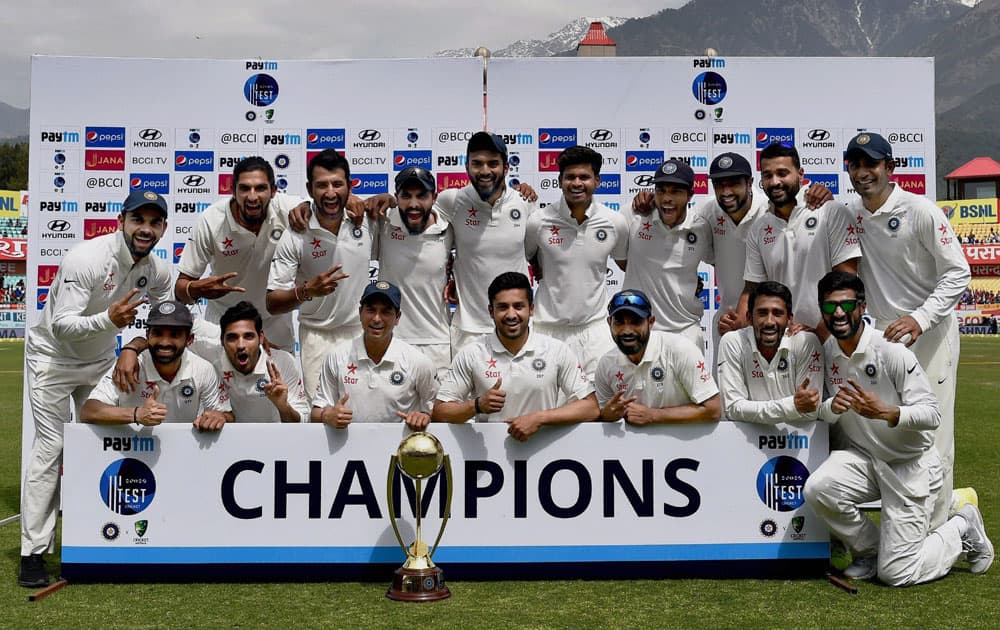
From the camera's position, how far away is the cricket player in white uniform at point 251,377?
17.7 feet

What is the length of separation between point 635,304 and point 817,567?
172 centimetres

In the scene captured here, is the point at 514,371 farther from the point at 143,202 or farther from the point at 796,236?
the point at 143,202

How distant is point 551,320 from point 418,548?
6.98 feet

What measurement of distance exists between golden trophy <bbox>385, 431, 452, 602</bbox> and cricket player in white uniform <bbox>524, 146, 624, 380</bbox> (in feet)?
6.05

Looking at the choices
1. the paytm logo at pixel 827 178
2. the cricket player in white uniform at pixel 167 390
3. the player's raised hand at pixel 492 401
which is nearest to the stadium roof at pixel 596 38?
the paytm logo at pixel 827 178

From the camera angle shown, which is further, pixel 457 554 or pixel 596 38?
pixel 596 38

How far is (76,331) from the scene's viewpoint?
5.39 m

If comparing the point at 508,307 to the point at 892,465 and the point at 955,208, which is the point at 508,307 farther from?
the point at 955,208

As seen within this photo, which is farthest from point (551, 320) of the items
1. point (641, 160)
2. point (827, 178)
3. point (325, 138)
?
point (827, 178)

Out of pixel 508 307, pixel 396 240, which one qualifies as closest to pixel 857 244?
pixel 508 307

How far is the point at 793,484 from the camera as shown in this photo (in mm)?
5230

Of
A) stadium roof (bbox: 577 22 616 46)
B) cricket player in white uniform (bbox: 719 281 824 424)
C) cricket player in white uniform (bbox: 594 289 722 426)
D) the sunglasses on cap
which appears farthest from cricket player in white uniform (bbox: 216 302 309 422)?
stadium roof (bbox: 577 22 616 46)

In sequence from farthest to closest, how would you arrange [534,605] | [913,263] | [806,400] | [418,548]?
[913,263], [806,400], [418,548], [534,605]

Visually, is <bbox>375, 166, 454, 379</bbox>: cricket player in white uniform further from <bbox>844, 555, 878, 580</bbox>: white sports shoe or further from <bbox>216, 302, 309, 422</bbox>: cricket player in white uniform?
<bbox>844, 555, 878, 580</bbox>: white sports shoe
